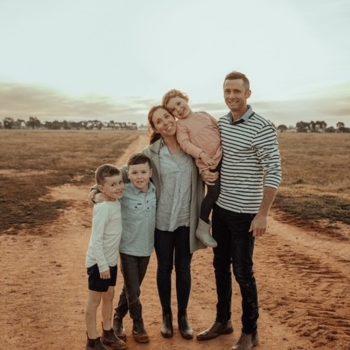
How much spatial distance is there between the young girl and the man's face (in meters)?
0.29

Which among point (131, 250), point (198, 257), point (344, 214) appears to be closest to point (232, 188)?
point (131, 250)

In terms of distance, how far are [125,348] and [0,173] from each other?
15970 millimetres

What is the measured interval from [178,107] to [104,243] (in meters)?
1.34

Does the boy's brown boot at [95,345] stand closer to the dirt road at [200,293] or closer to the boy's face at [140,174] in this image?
the dirt road at [200,293]

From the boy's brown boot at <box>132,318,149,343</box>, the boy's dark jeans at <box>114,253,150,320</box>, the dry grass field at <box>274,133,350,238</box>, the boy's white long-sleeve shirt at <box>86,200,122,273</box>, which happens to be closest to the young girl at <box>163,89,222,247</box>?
the boy's dark jeans at <box>114,253,150,320</box>

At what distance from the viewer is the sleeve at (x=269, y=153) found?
145 inches

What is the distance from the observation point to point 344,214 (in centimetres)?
1005

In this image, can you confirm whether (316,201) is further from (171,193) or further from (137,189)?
(137,189)

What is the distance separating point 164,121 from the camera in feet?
12.7

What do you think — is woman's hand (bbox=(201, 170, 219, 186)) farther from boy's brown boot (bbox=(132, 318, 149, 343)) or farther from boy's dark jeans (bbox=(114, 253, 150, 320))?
boy's brown boot (bbox=(132, 318, 149, 343))

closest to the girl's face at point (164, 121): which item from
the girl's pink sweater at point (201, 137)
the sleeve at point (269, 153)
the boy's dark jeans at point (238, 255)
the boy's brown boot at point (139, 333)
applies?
the girl's pink sweater at point (201, 137)

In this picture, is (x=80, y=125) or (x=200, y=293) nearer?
(x=200, y=293)

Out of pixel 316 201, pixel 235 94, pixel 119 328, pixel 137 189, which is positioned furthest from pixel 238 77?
pixel 316 201

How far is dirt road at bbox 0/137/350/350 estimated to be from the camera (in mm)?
4438
